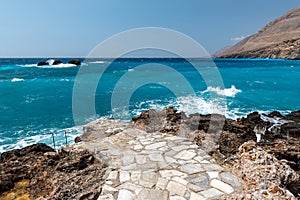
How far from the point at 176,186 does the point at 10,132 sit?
987 centimetres

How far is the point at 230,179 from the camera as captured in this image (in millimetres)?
3238

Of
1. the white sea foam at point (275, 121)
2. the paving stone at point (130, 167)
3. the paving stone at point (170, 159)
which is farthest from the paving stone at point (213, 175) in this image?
the white sea foam at point (275, 121)

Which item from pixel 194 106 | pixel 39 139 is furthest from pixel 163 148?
pixel 194 106

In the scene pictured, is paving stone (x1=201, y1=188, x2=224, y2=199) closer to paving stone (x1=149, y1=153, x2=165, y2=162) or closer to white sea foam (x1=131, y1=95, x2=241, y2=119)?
paving stone (x1=149, y1=153, x2=165, y2=162)

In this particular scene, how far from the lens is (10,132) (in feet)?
33.1

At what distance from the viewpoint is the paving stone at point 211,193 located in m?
2.87

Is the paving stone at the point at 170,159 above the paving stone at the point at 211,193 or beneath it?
above

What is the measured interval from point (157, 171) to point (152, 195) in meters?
0.60

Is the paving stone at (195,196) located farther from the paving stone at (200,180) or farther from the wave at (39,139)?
the wave at (39,139)

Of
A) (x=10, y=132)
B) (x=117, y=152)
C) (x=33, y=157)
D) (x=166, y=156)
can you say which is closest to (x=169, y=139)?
(x=166, y=156)

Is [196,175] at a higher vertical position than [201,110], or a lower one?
higher

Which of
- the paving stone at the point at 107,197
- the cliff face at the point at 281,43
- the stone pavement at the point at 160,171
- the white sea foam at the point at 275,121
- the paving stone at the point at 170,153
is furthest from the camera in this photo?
the cliff face at the point at 281,43

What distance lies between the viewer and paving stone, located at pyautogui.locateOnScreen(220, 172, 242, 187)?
3.12 m

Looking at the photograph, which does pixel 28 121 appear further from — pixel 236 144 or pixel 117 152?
pixel 236 144
